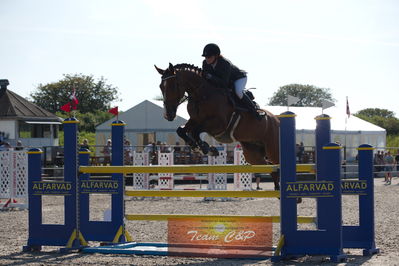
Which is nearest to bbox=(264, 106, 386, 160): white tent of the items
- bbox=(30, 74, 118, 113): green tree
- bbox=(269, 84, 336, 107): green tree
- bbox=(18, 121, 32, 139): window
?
bbox=(18, 121, 32, 139): window

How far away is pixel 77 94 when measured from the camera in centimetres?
5706

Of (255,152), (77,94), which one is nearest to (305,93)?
(77,94)

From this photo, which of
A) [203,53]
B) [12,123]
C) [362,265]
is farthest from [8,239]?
[12,123]

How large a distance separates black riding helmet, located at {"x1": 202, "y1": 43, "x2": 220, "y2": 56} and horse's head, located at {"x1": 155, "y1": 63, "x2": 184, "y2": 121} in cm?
44

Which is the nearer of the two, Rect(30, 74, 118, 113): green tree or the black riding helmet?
the black riding helmet

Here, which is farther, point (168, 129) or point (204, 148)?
A: point (168, 129)

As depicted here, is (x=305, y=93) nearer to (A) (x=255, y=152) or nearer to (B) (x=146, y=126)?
(B) (x=146, y=126)

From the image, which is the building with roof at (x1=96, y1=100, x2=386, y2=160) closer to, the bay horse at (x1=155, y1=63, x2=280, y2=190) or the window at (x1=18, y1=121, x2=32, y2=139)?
the window at (x1=18, y1=121, x2=32, y2=139)

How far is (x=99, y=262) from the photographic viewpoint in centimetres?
539

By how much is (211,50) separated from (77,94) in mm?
52332

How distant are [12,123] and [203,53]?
2575cm

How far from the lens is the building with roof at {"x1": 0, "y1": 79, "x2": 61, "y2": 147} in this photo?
30.0 metres

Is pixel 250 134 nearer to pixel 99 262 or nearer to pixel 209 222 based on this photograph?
pixel 209 222

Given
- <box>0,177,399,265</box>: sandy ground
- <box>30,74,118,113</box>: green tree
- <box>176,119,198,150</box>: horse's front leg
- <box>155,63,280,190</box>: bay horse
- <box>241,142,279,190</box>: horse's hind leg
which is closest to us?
<box>0,177,399,265</box>: sandy ground
